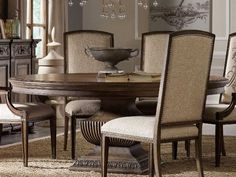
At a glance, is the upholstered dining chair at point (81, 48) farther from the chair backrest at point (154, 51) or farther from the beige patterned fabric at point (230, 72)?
the beige patterned fabric at point (230, 72)

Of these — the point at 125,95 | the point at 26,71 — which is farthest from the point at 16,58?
the point at 125,95

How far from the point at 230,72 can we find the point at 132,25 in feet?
13.1

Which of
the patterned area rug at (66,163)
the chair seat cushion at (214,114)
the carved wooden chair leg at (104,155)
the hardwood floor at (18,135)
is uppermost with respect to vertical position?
the chair seat cushion at (214,114)

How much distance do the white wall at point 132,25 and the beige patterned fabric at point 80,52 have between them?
139 inches

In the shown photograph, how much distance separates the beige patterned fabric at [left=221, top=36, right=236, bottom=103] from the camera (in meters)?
4.87

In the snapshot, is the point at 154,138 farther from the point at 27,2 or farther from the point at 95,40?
the point at 27,2

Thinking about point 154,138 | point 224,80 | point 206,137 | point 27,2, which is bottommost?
point 206,137

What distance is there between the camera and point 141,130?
367 centimetres

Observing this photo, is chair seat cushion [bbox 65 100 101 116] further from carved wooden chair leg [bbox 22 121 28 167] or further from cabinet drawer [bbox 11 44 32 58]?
cabinet drawer [bbox 11 44 32 58]

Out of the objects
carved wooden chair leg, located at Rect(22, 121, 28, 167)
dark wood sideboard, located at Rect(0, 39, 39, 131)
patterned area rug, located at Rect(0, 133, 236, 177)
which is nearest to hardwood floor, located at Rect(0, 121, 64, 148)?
dark wood sideboard, located at Rect(0, 39, 39, 131)

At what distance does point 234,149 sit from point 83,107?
52.7 inches

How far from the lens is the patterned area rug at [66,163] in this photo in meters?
4.21

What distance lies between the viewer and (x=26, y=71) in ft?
20.4

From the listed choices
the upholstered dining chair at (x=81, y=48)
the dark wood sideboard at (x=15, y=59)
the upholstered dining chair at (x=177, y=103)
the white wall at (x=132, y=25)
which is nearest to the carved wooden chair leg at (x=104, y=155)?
the upholstered dining chair at (x=177, y=103)
